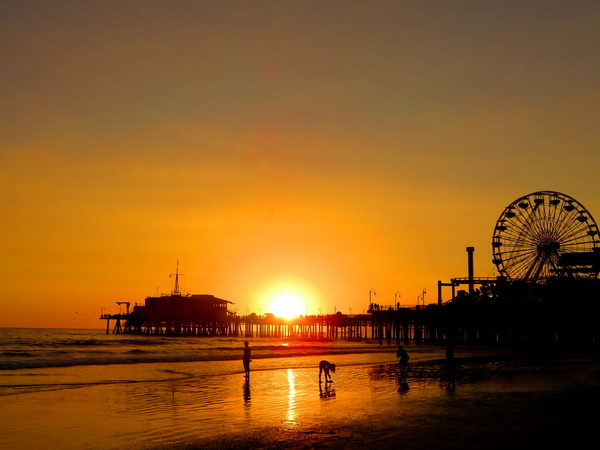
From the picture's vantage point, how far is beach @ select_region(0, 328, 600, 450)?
1325 cm

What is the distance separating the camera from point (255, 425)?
15.2m

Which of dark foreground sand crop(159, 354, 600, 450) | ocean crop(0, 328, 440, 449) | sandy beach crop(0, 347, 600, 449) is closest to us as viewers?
dark foreground sand crop(159, 354, 600, 450)

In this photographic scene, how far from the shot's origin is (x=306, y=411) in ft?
57.5

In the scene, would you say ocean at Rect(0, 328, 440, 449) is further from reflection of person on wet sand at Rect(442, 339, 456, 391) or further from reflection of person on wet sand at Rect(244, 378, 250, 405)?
reflection of person on wet sand at Rect(442, 339, 456, 391)

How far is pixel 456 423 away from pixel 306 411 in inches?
189

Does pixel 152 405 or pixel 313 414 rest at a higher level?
pixel 313 414

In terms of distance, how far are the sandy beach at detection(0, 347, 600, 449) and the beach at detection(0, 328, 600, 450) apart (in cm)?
3

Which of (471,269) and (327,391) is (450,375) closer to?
(327,391)

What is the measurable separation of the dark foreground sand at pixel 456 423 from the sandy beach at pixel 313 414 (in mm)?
27

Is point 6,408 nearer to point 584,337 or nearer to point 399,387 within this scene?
point 399,387

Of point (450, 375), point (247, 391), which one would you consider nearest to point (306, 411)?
point (247, 391)

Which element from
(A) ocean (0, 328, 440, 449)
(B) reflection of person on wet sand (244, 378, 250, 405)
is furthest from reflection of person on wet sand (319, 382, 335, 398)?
(B) reflection of person on wet sand (244, 378, 250, 405)

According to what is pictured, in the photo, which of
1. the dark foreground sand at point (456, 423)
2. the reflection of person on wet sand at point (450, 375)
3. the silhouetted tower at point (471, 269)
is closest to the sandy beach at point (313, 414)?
the dark foreground sand at point (456, 423)

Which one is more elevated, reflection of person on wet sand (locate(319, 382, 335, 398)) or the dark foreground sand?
the dark foreground sand
